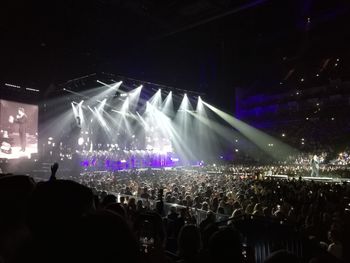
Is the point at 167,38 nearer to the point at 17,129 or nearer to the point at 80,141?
the point at 17,129

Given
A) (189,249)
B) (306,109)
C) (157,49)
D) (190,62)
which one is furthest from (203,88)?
(189,249)

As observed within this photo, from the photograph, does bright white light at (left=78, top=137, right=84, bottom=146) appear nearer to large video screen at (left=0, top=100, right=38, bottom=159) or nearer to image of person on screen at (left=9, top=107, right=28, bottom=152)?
large video screen at (left=0, top=100, right=38, bottom=159)

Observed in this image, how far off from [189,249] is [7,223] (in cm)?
224

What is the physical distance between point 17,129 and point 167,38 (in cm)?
1164

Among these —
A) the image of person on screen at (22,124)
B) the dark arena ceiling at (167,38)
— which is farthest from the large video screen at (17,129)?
the dark arena ceiling at (167,38)

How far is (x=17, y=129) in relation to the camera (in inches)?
809

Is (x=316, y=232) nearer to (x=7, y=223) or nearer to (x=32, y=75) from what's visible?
(x=7, y=223)

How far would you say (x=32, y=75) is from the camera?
20422mm

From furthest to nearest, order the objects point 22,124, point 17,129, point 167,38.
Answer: point 22,124, point 17,129, point 167,38

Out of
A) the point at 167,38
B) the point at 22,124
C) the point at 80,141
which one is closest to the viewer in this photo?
the point at 167,38

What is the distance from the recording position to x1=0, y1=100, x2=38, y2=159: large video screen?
19.7 meters

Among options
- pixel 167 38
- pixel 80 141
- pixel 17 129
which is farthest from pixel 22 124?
pixel 167 38

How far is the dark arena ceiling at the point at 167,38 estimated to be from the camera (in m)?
14.4

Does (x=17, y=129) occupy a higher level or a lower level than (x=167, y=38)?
lower
